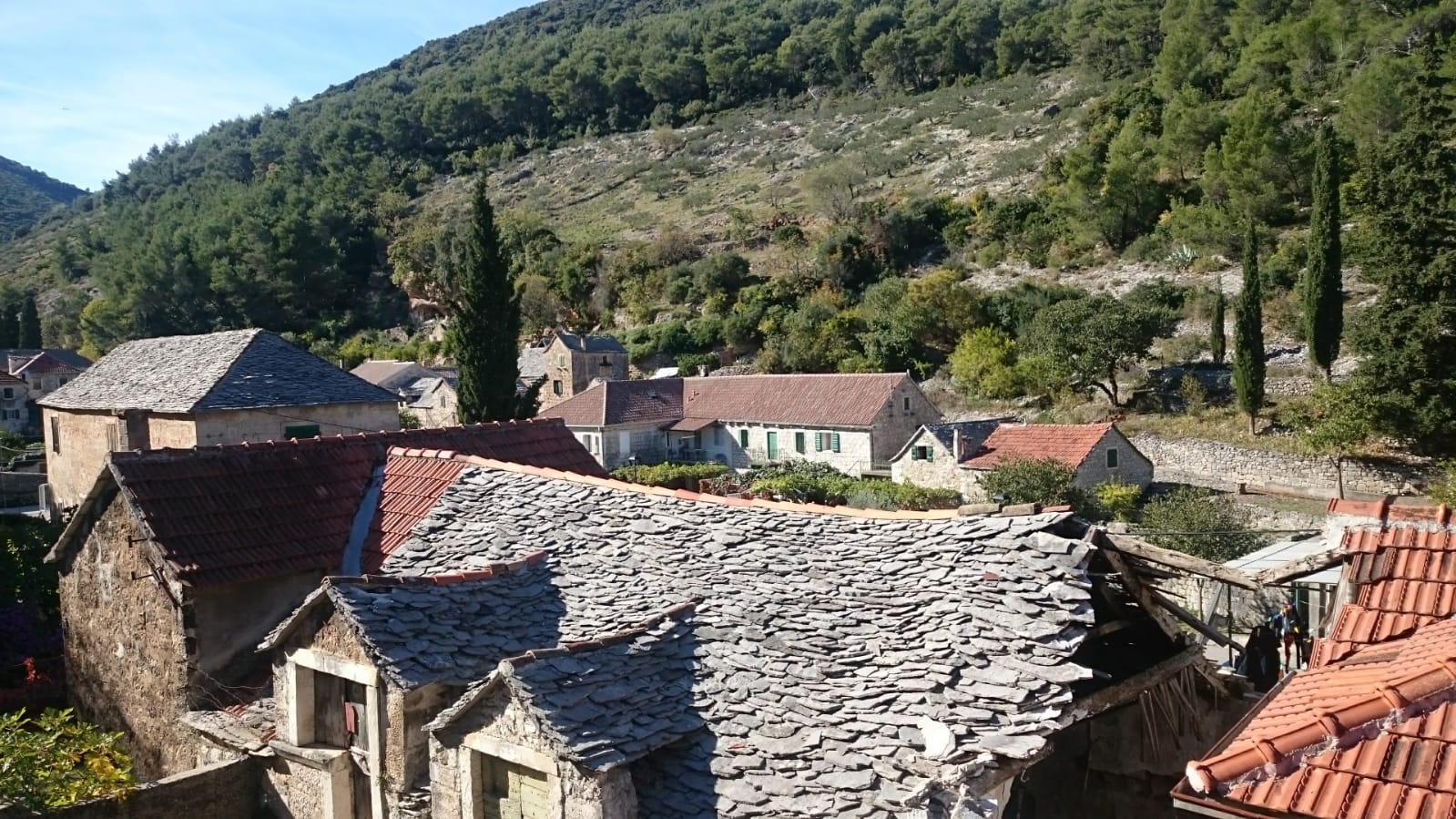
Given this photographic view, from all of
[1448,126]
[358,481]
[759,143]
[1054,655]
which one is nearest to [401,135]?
[759,143]

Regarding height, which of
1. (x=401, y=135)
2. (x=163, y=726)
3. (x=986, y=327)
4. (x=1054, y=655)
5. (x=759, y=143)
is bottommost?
(x=163, y=726)

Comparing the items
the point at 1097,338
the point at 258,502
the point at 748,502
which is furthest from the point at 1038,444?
the point at 258,502

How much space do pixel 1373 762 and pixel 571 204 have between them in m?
115

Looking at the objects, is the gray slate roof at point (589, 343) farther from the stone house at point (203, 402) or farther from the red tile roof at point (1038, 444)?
the stone house at point (203, 402)

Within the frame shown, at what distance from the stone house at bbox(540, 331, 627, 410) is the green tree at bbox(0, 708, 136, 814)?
154 ft

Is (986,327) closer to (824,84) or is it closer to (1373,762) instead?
(1373,762)

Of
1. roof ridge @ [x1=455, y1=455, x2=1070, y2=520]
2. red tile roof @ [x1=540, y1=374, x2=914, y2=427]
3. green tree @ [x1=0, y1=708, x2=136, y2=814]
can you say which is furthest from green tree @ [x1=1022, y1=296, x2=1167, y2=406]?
green tree @ [x1=0, y1=708, x2=136, y2=814]

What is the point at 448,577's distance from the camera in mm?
9312

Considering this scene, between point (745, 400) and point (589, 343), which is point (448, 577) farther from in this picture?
point (589, 343)

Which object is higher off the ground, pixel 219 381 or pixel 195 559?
pixel 219 381

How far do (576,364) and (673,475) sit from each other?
1939cm

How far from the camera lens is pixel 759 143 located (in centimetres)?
→ 12212

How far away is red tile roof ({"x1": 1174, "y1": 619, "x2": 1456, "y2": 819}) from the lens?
14.5ft

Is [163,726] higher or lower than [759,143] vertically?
lower
